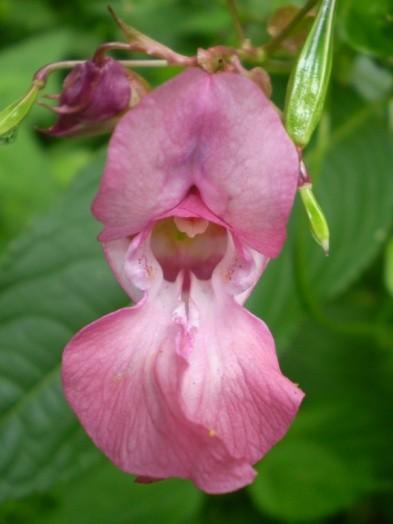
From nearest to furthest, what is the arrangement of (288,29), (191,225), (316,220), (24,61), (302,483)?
1. (316,220)
2. (191,225)
3. (288,29)
4. (302,483)
5. (24,61)

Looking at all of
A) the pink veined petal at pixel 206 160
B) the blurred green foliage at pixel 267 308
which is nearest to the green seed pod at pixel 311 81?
the pink veined petal at pixel 206 160

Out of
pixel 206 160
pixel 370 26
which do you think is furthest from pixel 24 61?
pixel 206 160

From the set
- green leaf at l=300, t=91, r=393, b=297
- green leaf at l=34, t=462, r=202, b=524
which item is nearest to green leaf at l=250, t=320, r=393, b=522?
green leaf at l=34, t=462, r=202, b=524

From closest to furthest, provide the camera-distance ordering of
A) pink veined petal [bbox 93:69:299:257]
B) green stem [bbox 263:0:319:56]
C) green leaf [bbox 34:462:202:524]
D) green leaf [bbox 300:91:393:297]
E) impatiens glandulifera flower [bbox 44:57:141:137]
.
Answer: pink veined petal [bbox 93:69:299:257]
impatiens glandulifera flower [bbox 44:57:141:137]
green stem [bbox 263:0:319:56]
green leaf [bbox 300:91:393:297]
green leaf [bbox 34:462:202:524]

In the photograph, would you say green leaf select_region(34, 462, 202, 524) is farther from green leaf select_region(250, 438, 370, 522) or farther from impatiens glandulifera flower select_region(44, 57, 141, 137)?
impatiens glandulifera flower select_region(44, 57, 141, 137)

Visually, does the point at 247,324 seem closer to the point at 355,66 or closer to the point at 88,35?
the point at 355,66

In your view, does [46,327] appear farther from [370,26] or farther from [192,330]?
[370,26]
